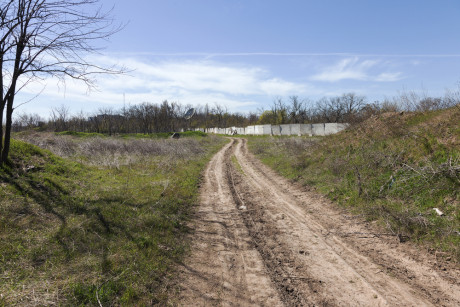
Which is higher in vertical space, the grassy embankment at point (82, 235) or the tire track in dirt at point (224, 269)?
the grassy embankment at point (82, 235)

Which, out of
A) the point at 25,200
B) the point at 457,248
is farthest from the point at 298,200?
the point at 25,200

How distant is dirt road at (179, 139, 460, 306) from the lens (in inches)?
143

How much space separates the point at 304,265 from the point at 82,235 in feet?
13.2

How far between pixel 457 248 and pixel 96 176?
993cm

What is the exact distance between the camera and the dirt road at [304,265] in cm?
364

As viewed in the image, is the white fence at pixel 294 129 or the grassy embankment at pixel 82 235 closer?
the grassy embankment at pixel 82 235

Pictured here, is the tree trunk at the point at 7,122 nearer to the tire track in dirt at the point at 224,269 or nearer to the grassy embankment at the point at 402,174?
the tire track in dirt at the point at 224,269

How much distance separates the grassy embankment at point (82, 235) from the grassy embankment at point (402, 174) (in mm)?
4831

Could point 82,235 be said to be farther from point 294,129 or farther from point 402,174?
point 294,129

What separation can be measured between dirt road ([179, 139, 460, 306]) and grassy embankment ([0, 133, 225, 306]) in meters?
0.63

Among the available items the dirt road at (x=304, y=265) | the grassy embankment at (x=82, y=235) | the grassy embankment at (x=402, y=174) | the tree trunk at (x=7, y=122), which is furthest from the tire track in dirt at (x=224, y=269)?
the tree trunk at (x=7, y=122)

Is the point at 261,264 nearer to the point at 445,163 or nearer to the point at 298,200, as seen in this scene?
the point at 298,200

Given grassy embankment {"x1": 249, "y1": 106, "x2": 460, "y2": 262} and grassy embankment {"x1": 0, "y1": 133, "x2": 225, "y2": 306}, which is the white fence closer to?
grassy embankment {"x1": 249, "y1": 106, "x2": 460, "y2": 262}

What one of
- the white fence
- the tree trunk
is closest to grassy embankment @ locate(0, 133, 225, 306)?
the tree trunk
